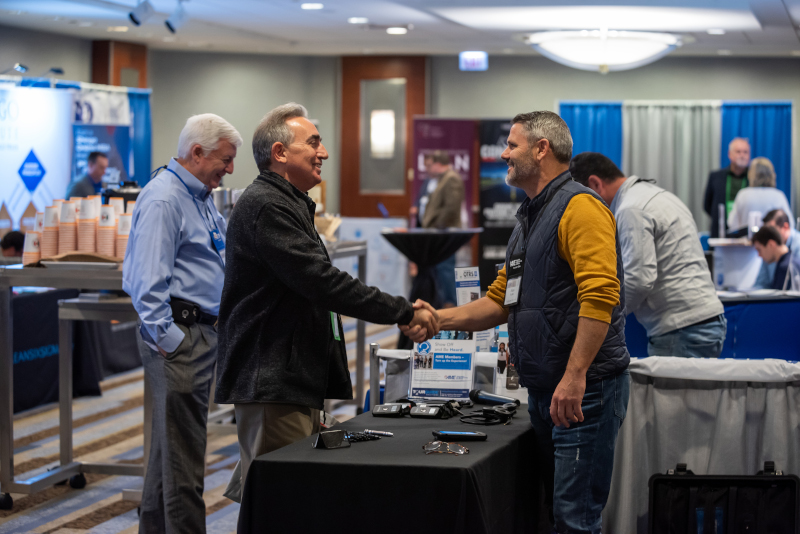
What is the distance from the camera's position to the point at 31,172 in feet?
27.4

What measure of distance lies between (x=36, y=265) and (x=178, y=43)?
7.28 meters

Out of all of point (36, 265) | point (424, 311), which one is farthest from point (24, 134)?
point (424, 311)

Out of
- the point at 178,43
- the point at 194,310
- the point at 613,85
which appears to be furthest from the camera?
the point at 613,85

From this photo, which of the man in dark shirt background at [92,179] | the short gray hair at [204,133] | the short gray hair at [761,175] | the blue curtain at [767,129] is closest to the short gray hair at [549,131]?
the short gray hair at [204,133]

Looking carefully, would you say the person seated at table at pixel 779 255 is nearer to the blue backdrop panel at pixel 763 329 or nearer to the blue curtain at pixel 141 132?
the blue backdrop panel at pixel 763 329

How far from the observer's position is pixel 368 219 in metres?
10.7

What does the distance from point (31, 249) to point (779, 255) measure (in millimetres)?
4601

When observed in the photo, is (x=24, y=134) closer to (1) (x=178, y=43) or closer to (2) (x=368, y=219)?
(1) (x=178, y=43)

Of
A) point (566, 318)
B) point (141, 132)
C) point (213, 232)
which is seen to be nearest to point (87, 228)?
point (213, 232)

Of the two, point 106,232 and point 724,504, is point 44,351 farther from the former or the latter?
point 724,504

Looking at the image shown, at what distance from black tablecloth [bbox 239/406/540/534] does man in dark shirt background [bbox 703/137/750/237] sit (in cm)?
806

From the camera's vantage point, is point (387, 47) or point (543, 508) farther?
point (387, 47)

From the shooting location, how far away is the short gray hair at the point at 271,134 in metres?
2.33

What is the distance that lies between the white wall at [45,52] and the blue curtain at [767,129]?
25.8 feet
